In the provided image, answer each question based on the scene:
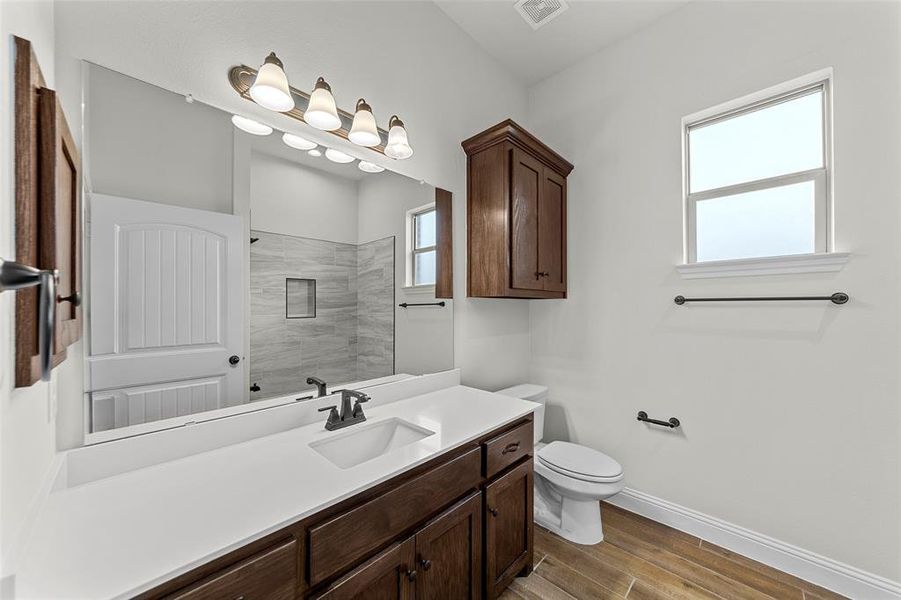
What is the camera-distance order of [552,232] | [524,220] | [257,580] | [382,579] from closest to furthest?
[257,580] < [382,579] < [524,220] < [552,232]

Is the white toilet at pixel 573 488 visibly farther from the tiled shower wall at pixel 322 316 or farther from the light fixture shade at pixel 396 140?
the light fixture shade at pixel 396 140

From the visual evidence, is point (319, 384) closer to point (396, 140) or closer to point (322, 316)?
point (322, 316)

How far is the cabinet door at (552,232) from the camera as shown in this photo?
7.38 feet

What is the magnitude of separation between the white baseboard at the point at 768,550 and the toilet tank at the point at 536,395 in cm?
62

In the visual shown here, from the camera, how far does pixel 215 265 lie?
1.22 m

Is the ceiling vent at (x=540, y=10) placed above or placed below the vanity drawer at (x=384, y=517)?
above

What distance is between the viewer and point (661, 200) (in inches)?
83.4

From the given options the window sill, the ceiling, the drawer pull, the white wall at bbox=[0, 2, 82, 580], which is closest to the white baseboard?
the drawer pull

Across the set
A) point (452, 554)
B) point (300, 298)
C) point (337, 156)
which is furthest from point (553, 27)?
point (452, 554)

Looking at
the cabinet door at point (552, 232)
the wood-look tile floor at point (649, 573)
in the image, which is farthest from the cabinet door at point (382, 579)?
the cabinet door at point (552, 232)

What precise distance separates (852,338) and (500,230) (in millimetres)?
1671

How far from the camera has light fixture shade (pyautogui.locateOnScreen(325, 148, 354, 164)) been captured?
1.57 metres

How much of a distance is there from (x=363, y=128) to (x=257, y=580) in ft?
5.15

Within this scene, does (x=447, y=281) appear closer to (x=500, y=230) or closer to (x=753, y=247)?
(x=500, y=230)
